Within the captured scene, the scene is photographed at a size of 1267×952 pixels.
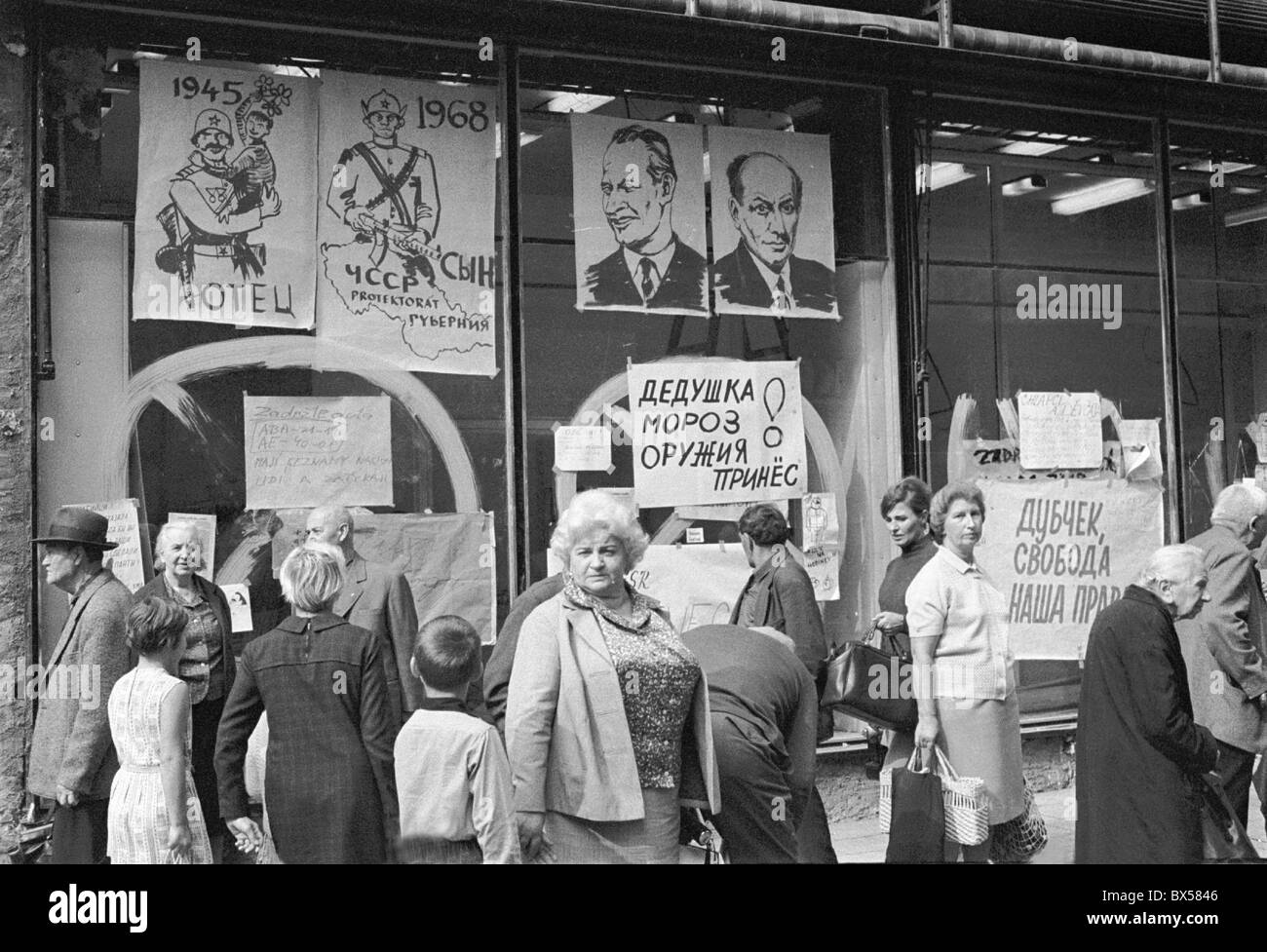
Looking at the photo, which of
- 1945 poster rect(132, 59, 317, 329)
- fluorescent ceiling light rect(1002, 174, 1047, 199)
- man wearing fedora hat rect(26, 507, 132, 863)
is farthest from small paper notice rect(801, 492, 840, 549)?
man wearing fedora hat rect(26, 507, 132, 863)

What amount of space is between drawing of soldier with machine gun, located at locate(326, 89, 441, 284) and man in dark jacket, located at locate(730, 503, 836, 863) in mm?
2229

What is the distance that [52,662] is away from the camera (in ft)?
19.5

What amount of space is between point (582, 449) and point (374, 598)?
183 centimetres

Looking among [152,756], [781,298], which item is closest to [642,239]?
[781,298]

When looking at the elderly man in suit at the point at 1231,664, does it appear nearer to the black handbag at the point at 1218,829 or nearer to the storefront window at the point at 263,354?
the black handbag at the point at 1218,829

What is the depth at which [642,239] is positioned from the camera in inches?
320

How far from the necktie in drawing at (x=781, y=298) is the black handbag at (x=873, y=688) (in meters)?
2.57

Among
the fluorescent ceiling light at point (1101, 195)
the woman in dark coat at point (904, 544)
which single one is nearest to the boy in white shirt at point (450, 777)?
the woman in dark coat at point (904, 544)

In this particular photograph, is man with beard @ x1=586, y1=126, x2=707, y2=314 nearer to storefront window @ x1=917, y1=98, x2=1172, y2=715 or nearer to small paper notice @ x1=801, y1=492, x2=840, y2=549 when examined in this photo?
small paper notice @ x1=801, y1=492, x2=840, y2=549

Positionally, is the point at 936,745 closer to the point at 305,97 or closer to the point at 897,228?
the point at 897,228

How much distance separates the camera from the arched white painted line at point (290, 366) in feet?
22.8

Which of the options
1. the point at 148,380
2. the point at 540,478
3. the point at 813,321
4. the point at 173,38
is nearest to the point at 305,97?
the point at 173,38
